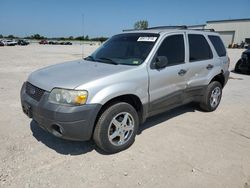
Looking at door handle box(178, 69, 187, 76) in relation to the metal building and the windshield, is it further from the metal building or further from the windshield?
the metal building

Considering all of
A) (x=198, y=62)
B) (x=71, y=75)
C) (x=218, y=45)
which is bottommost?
(x=71, y=75)

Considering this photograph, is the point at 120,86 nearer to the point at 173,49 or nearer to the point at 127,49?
the point at 127,49

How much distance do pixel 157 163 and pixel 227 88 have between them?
5.85 meters

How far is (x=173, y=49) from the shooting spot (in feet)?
13.8

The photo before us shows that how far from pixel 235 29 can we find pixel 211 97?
2474 inches

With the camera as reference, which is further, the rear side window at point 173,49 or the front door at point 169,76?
the rear side window at point 173,49

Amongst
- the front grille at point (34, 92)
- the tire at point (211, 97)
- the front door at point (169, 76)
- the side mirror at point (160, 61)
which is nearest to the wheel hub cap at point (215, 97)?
the tire at point (211, 97)

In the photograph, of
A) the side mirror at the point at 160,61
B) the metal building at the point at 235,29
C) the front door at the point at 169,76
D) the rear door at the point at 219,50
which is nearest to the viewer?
the side mirror at the point at 160,61

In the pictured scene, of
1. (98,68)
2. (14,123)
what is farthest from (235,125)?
(14,123)

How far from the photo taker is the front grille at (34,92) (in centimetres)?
326

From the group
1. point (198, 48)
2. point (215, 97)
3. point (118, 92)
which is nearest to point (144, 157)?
point (118, 92)

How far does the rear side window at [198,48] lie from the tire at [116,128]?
72.9 inches

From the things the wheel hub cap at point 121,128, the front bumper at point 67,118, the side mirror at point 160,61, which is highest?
the side mirror at point 160,61

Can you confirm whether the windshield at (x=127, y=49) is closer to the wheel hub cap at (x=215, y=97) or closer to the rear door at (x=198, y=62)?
the rear door at (x=198, y=62)
